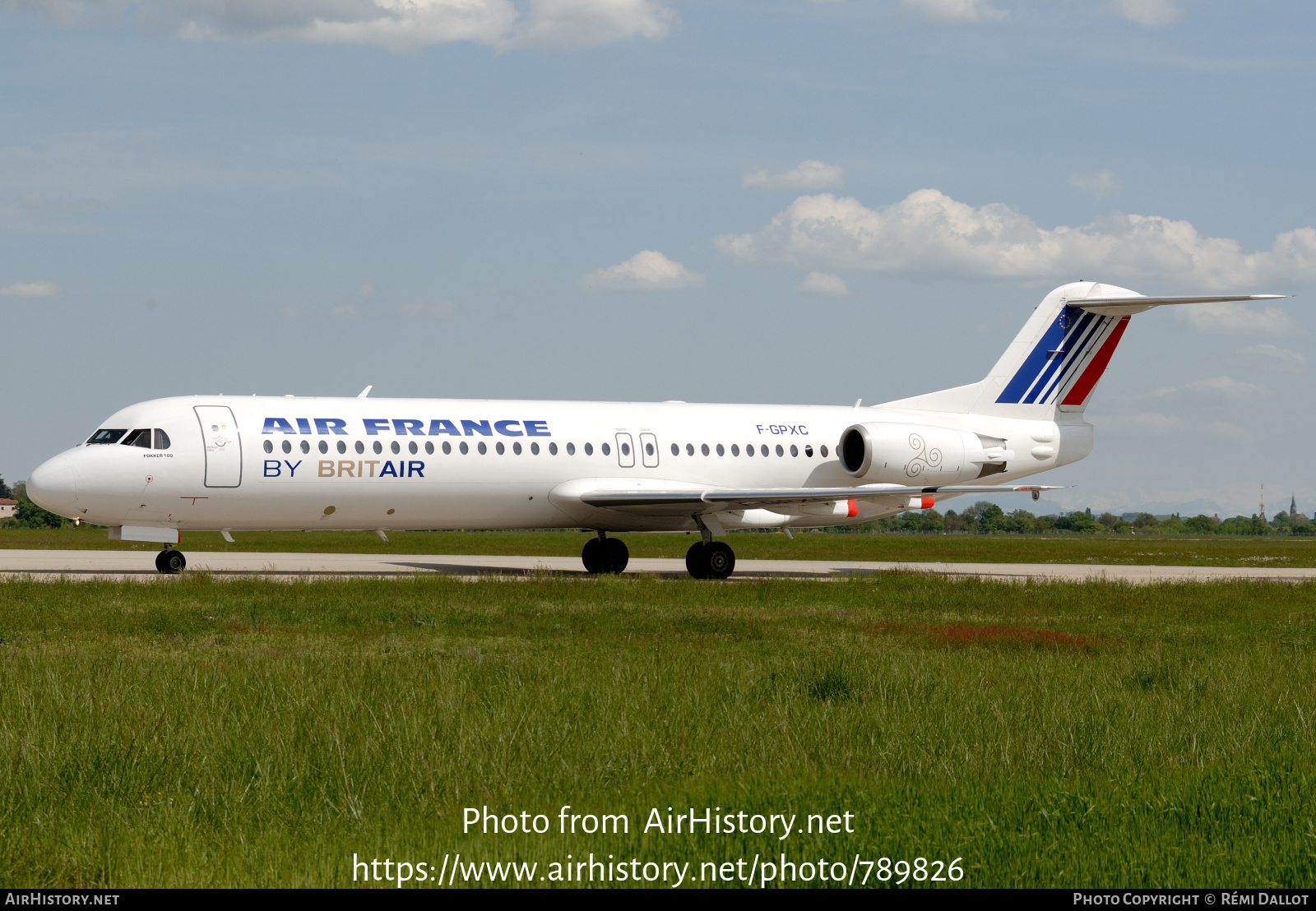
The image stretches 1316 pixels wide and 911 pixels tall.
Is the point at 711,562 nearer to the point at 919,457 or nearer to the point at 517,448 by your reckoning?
the point at 517,448

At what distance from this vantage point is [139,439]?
2434 centimetres

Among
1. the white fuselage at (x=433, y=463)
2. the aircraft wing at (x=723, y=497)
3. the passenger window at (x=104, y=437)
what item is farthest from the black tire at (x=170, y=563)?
the aircraft wing at (x=723, y=497)

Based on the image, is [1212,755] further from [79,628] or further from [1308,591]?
[1308,591]

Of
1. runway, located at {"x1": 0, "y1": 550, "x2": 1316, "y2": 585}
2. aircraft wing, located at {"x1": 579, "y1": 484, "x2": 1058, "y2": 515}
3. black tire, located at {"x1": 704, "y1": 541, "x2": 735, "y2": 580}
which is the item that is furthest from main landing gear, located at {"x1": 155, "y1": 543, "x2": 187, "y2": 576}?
black tire, located at {"x1": 704, "y1": 541, "x2": 735, "y2": 580}

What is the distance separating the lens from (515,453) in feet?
89.1

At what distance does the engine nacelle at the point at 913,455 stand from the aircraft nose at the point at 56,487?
16662 millimetres

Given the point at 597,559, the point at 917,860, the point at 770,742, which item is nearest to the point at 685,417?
the point at 597,559

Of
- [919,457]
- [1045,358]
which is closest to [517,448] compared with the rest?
[919,457]

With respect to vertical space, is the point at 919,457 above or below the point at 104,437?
below

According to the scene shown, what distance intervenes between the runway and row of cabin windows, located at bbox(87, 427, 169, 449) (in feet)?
8.01

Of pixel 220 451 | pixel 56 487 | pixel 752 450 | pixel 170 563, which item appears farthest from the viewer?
pixel 752 450

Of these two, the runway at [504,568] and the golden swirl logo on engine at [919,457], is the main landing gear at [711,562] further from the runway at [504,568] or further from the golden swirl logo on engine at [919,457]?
the golden swirl logo on engine at [919,457]

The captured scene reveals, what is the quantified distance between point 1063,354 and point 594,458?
12.6m
